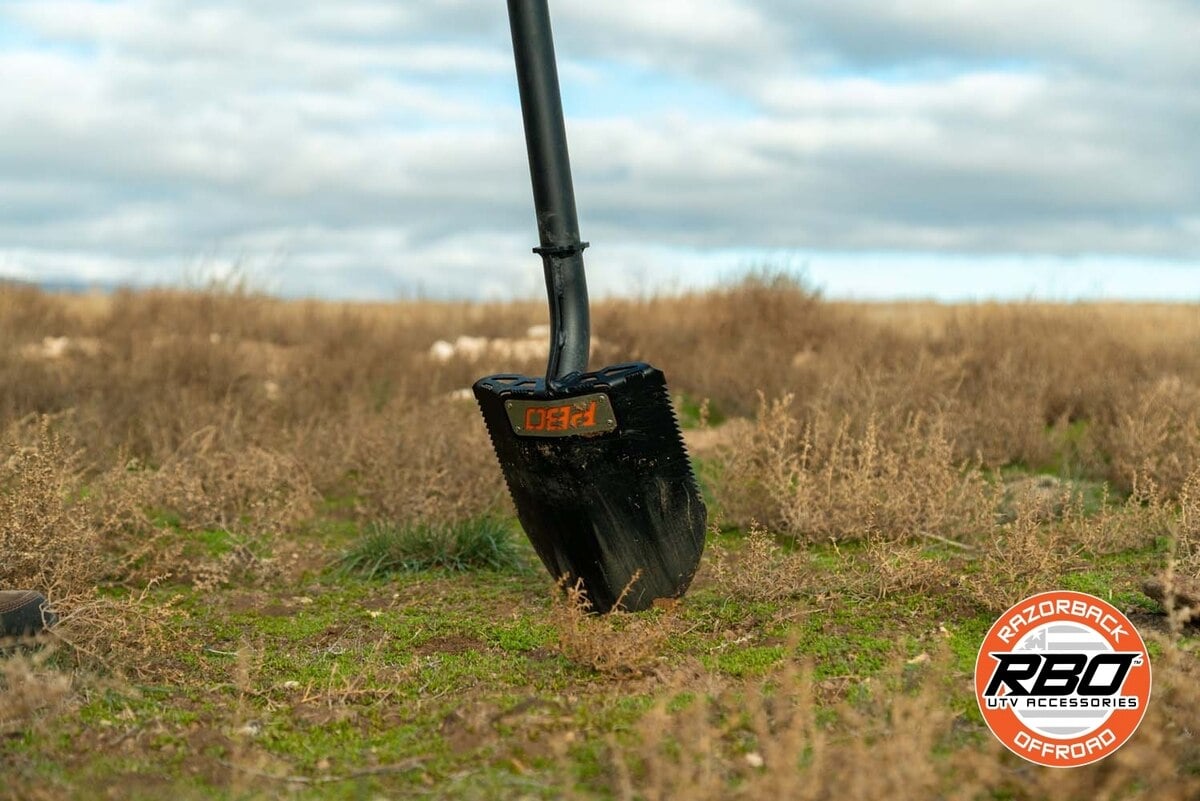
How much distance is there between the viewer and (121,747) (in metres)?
3.60

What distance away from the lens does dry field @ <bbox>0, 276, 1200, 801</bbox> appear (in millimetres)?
3318

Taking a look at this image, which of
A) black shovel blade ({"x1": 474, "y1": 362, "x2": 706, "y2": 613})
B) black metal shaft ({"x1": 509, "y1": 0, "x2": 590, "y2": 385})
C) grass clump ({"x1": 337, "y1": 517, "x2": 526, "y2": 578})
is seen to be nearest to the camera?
black shovel blade ({"x1": 474, "y1": 362, "x2": 706, "y2": 613})

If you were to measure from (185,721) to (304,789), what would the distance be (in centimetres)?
78

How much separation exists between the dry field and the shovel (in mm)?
205

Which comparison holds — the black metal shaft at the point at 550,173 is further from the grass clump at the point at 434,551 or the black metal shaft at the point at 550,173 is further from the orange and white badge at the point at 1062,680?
the orange and white badge at the point at 1062,680

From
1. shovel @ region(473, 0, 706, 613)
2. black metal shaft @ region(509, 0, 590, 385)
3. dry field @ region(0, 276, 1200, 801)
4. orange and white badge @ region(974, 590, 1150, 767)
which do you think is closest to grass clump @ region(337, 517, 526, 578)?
dry field @ region(0, 276, 1200, 801)

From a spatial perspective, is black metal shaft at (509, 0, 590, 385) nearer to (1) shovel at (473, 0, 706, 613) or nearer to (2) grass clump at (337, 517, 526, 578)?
(1) shovel at (473, 0, 706, 613)

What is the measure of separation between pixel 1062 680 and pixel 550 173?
267cm

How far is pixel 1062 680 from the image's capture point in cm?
361

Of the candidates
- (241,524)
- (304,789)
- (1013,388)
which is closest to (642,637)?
(304,789)

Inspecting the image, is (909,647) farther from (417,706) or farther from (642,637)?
(417,706)

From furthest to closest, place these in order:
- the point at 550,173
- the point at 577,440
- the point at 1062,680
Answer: the point at 550,173
the point at 577,440
the point at 1062,680

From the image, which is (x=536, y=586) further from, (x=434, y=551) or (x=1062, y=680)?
(x=1062, y=680)

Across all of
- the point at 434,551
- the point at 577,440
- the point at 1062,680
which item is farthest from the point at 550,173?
the point at 1062,680
